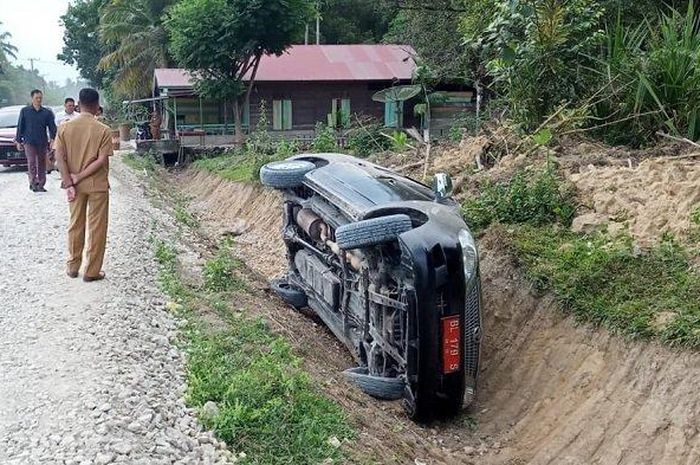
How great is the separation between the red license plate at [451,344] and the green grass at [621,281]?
4.25 feet

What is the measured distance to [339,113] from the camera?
85.0ft

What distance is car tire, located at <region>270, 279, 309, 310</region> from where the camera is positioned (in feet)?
28.5

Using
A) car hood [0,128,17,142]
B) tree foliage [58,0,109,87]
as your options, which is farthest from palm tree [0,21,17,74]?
car hood [0,128,17,142]

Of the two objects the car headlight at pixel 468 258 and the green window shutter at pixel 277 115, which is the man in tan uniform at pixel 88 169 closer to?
the car headlight at pixel 468 258

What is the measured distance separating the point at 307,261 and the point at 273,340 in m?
2.15

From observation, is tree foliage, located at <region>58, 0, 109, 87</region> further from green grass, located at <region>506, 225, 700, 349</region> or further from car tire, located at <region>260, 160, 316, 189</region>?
green grass, located at <region>506, 225, 700, 349</region>

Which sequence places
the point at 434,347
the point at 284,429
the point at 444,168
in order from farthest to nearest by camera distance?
the point at 444,168, the point at 434,347, the point at 284,429

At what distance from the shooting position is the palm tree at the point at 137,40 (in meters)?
32.1

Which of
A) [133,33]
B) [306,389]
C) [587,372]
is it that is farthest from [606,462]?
[133,33]

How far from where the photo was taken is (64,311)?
618 cm

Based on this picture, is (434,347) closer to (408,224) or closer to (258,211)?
(408,224)

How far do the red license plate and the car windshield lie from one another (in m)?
16.6

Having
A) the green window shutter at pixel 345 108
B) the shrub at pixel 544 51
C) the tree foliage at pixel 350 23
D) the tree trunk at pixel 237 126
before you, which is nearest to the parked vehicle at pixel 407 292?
the shrub at pixel 544 51

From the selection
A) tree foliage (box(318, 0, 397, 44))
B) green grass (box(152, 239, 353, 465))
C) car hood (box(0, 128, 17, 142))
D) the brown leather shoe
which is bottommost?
green grass (box(152, 239, 353, 465))
